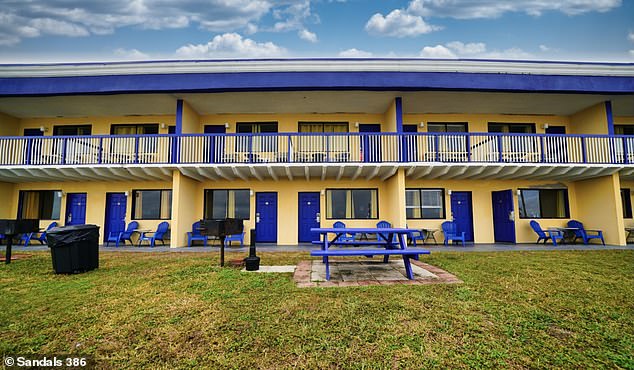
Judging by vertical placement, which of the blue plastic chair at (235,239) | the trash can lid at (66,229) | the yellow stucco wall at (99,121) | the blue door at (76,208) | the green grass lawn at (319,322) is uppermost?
the yellow stucco wall at (99,121)

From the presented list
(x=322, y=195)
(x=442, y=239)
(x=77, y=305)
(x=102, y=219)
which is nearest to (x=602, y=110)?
(x=442, y=239)

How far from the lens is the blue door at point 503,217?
12156 mm

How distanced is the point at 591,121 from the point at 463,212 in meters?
6.48

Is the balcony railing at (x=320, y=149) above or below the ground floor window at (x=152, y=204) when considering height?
above

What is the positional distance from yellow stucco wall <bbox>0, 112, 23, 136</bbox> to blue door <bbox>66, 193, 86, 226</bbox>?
3.70m

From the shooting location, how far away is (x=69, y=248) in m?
6.07

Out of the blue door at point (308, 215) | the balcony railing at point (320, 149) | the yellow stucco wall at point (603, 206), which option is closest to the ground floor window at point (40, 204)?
the balcony railing at point (320, 149)

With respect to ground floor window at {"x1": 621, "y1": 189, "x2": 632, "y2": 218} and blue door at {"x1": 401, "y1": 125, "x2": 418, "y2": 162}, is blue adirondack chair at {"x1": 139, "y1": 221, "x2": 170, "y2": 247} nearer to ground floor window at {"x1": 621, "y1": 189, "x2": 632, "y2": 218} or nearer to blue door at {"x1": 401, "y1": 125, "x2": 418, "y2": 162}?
blue door at {"x1": 401, "y1": 125, "x2": 418, "y2": 162}

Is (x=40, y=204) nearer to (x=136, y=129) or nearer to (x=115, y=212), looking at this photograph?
(x=115, y=212)

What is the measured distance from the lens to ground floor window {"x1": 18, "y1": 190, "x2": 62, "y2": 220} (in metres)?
13.2

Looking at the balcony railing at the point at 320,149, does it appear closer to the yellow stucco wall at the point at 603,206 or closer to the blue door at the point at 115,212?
the yellow stucco wall at the point at 603,206

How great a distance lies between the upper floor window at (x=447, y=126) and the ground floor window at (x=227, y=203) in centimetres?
859

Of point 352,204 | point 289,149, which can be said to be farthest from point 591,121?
point 289,149

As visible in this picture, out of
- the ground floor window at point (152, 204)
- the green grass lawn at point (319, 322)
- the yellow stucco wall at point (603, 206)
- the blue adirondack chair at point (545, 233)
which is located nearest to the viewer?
the green grass lawn at point (319, 322)
